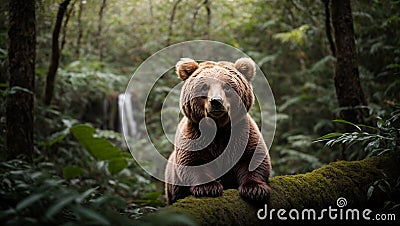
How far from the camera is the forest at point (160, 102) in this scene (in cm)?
286

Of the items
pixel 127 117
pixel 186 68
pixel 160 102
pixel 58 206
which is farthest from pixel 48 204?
pixel 127 117

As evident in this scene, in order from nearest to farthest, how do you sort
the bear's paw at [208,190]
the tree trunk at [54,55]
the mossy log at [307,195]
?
1. the mossy log at [307,195]
2. the bear's paw at [208,190]
3. the tree trunk at [54,55]

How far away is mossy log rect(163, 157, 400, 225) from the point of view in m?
2.69

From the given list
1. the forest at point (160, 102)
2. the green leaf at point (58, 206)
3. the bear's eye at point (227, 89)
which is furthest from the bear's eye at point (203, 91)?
the green leaf at point (58, 206)

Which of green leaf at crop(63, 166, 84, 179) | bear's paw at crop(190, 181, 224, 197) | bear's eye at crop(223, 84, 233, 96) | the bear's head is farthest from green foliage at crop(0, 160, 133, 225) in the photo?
green leaf at crop(63, 166, 84, 179)

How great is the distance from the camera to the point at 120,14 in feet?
34.0

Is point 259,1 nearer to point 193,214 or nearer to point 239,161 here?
point 239,161

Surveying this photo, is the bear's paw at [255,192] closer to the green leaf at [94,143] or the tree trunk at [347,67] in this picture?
the tree trunk at [347,67]

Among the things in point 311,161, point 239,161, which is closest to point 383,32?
point 311,161

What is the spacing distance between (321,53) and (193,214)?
8523 millimetres

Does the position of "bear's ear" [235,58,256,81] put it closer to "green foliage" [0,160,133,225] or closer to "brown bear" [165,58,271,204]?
"brown bear" [165,58,271,204]

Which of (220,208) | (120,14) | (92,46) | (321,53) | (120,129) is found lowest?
(120,129)

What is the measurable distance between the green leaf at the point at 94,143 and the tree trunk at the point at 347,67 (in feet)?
13.5

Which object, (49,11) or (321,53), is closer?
(49,11)
